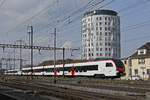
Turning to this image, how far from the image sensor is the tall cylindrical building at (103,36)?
361ft

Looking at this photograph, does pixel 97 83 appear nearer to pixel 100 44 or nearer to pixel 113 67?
pixel 113 67

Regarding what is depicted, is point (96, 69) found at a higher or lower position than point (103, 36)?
lower

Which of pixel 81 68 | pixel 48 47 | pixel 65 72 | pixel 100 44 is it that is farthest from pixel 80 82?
pixel 100 44

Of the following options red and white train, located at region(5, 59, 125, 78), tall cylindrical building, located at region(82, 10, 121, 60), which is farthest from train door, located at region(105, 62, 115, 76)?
tall cylindrical building, located at region(82, 10, 121, 60)

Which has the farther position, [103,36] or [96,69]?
[103,36]

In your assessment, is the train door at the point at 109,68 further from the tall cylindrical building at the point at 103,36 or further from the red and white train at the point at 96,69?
the tall cylindrical building at the point at 103,36

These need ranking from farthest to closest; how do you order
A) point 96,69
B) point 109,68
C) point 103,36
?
point 103,36, point 96,69, point 109,68

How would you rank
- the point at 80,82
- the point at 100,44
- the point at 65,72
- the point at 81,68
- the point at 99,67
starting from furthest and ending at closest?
the point at 100,44 < the point at 65,72 < the point at 81,68 < the point at 99,67 < the point at 80,82

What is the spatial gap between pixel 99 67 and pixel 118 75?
348 cm

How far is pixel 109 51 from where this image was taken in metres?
111

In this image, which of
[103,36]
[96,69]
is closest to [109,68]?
[96,69]

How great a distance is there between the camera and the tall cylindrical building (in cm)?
11012

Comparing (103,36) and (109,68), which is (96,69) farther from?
(103,36)

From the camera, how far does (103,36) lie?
4405 inches
